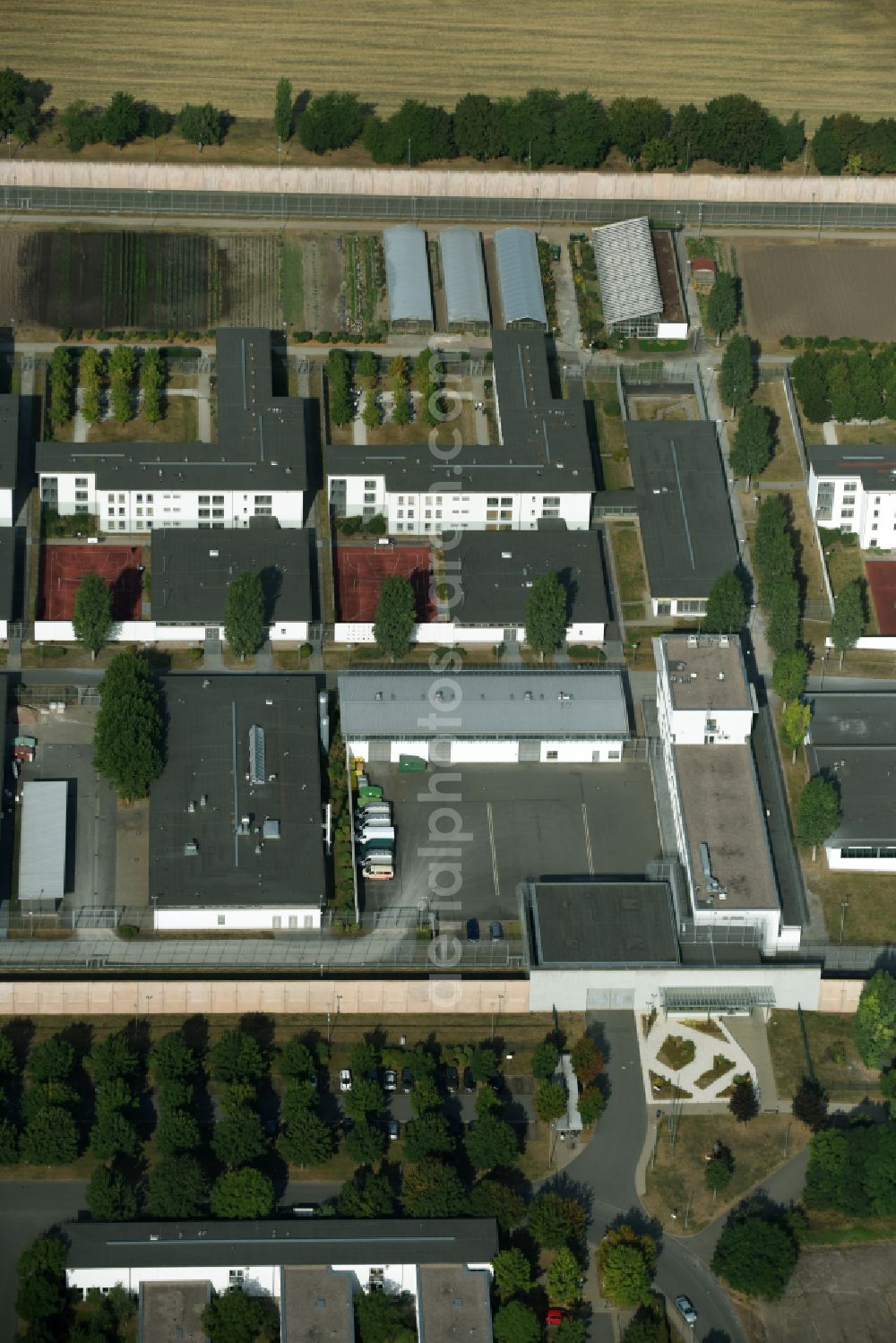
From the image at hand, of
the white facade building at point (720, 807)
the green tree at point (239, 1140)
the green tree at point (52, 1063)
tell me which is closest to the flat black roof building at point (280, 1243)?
the green tree at point (239, 1140)

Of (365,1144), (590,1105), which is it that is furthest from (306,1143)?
(590,1105)

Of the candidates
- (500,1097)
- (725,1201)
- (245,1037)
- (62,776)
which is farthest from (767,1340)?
(62,776)

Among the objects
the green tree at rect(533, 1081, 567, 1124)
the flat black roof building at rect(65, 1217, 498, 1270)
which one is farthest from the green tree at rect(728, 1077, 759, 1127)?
the flat black roof building at rect(65, 1217, 498, 1270)

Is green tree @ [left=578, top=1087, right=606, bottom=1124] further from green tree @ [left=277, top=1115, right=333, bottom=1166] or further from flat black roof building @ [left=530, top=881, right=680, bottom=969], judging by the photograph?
green tree @ [left=277, top=1115, right=333, bottom=1166]

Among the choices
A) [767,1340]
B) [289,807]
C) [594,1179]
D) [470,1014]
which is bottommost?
[767,1340]

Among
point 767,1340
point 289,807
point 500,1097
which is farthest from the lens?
point 289,807

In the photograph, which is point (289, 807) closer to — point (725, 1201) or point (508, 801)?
point (508, 801)
